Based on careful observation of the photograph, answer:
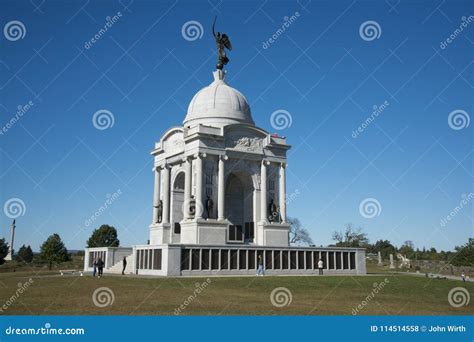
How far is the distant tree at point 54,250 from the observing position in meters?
81.5

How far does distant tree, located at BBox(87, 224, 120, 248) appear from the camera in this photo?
102 metres

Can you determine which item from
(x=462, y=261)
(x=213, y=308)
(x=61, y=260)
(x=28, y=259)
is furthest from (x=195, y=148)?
(x=28, y=259)

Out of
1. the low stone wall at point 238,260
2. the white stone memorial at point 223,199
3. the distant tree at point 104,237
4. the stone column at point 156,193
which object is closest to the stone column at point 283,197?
the white stone memorial at point 223,199

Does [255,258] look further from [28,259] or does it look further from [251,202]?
[28,259]

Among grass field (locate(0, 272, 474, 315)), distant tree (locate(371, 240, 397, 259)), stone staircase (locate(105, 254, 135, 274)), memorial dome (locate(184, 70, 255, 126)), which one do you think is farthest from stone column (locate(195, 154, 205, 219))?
distant tree (locate(371, 240, 397, 259))

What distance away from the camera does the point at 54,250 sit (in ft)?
275
